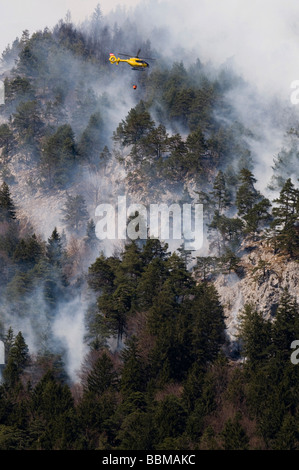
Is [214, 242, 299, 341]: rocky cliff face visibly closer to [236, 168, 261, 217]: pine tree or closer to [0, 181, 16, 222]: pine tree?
[236, 168, 261, 217]: pine tree

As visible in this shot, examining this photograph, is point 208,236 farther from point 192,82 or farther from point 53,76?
point 53,76

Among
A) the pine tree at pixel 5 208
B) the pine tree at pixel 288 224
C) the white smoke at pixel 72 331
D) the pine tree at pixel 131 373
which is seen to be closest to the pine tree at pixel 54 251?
the white smoke at pixel 72 331

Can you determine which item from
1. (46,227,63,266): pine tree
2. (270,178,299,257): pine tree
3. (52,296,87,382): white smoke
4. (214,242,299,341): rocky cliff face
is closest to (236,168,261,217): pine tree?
(270,178,299,257): pine tree

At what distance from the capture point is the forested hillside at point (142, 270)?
58.8 m

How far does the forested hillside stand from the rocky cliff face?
13 centimetres

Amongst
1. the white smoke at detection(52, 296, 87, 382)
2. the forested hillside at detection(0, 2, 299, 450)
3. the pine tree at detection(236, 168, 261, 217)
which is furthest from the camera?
the pine tree at detection(236, 168, 261, 217)

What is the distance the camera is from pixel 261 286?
242ft

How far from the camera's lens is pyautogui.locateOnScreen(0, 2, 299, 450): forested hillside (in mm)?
58844

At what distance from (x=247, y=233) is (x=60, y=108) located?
43711 millimetres

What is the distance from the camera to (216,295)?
75562 millimetres

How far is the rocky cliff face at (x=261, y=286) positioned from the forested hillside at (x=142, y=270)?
0.13m

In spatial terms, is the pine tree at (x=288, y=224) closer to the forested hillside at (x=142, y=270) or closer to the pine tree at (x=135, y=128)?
the forested hillside at (x=142, y=270)

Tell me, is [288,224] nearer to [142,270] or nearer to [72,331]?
[142,270]

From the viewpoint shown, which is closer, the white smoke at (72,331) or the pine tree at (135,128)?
the white smoke at (72,331)
